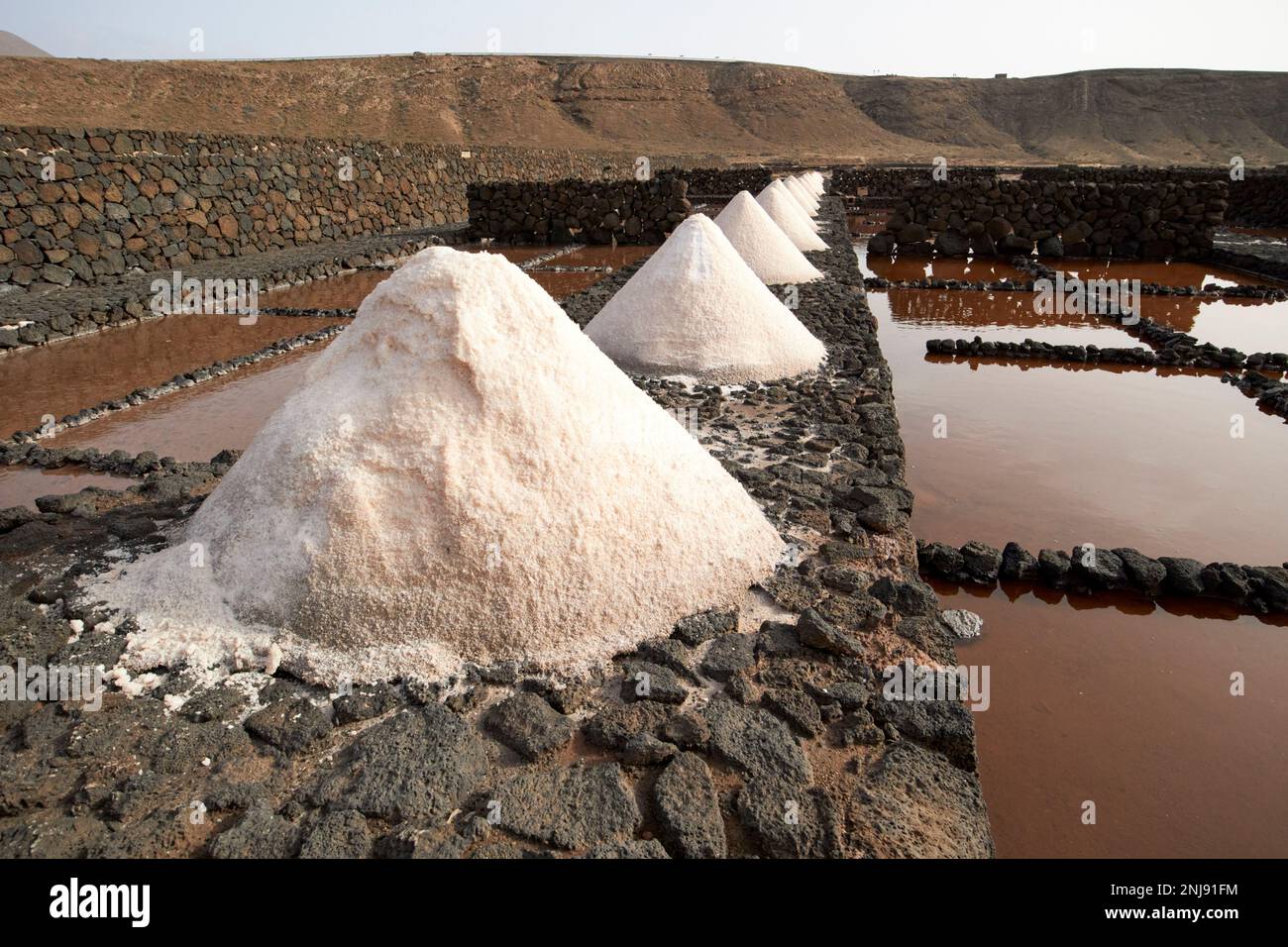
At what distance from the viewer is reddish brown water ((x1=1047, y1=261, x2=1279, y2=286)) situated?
40.9ft

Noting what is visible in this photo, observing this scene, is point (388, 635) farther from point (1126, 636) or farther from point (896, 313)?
point (896, 313)

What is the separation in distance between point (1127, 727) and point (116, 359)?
8397 millimetres

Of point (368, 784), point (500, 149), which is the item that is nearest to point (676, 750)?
point (368, 784)

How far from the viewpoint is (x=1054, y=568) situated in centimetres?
368

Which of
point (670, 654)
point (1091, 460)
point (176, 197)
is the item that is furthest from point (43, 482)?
point (176, 197)

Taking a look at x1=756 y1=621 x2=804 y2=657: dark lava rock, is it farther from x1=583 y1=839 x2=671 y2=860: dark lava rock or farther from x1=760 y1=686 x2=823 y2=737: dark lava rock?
x1=583 y1=839 x2=671 y2=860: dark lava rock

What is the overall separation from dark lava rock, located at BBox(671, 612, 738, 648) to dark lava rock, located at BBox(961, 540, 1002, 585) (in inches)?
59.3

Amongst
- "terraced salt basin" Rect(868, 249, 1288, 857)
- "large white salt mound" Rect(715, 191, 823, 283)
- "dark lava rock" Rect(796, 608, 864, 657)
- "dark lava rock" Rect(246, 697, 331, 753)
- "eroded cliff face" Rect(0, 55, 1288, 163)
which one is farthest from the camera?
"eroded cliff face" Rect(0, 55, 1288, 163)

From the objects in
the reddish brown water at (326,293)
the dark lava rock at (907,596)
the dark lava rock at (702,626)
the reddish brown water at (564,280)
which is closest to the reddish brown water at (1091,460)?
the dark lava rock at (907,596)

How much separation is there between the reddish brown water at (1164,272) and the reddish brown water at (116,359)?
11882 mm

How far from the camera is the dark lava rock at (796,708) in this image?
7.79 ft

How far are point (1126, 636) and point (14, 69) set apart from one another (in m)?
35.5

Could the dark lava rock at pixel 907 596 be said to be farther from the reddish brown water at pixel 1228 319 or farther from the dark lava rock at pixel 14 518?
the reddish brown water at pixel 1228 319

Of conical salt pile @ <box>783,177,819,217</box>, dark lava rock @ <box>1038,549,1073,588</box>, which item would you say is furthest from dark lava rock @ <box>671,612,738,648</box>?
conical salt pile @ <box>783,177,819,217</box>
